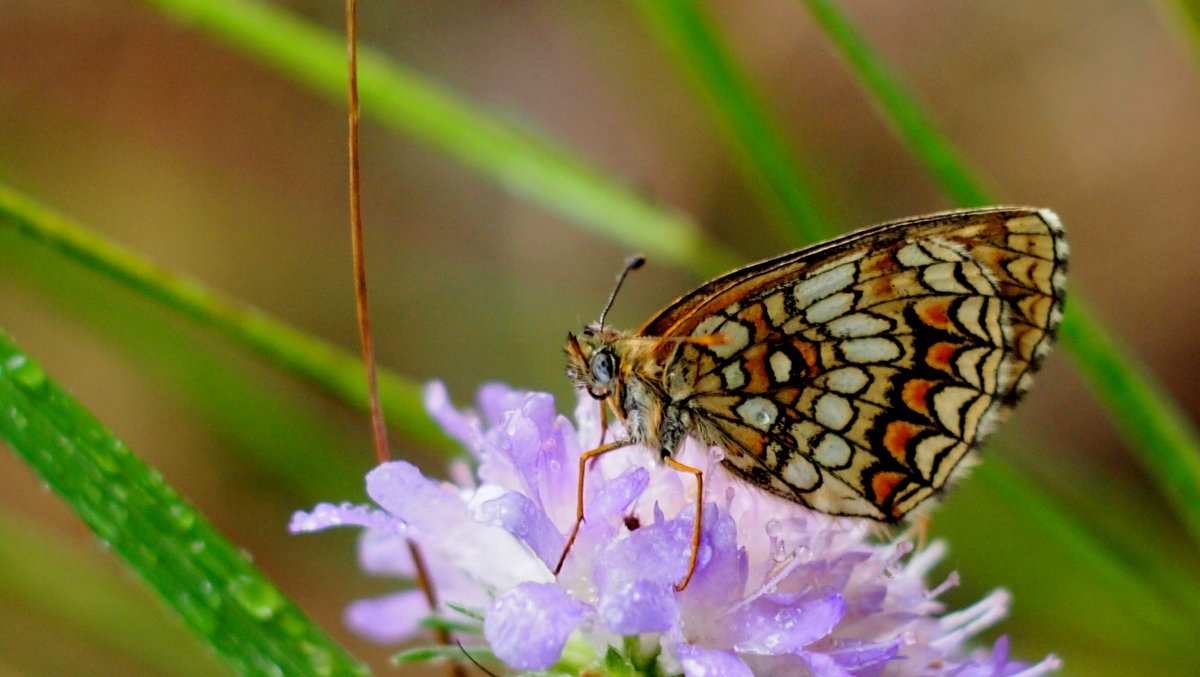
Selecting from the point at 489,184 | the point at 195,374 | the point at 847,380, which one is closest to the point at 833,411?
the point at 847,380

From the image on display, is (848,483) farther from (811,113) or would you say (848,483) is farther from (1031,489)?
(811,113)

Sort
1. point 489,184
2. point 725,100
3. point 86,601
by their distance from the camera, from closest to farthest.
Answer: point 725,100 → point 86,601 → point 489,184

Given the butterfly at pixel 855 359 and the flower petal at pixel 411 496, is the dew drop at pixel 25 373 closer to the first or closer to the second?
the flower petal at pixel 411 496

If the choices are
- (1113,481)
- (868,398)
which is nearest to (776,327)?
(868,398)

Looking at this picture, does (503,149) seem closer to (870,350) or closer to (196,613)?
(870,350)

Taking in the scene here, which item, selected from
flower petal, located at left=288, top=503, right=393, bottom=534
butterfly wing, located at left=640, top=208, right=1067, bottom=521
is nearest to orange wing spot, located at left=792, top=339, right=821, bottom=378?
butterfly wing, located at left=640, top=208, right=1067, bottom=521
